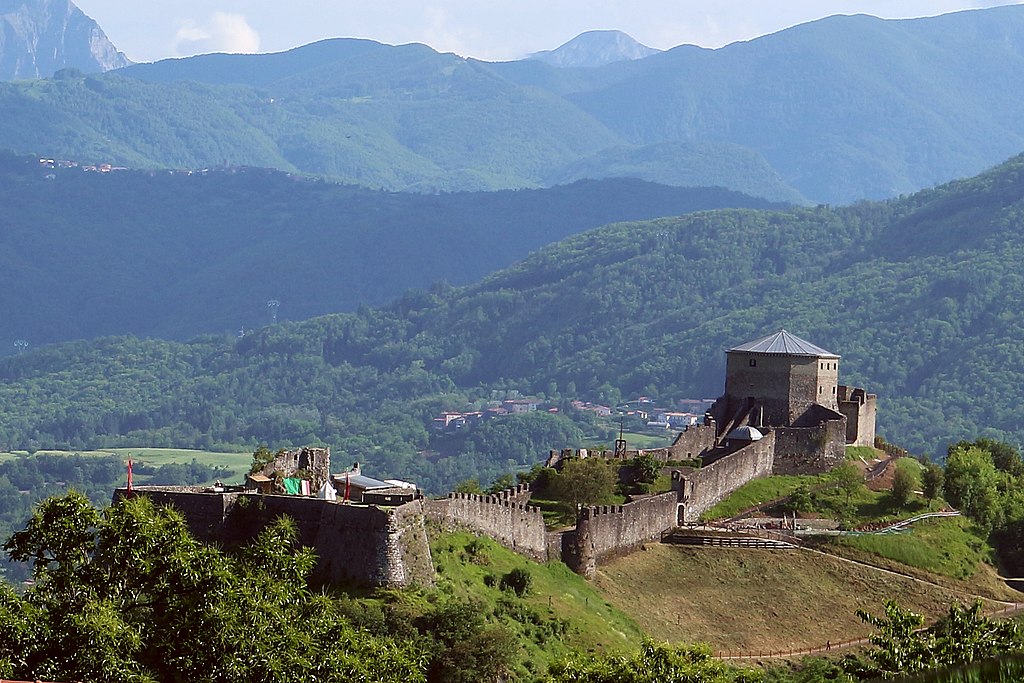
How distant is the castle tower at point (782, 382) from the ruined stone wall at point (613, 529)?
15396 millimetres

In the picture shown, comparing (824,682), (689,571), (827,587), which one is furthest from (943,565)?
(824,682)

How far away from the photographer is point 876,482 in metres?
88.7

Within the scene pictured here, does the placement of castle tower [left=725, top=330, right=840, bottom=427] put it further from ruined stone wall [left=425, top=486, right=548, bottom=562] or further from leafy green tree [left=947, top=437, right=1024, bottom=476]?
ruined stone wall [left=425, top=486, right=548, bottom=562]

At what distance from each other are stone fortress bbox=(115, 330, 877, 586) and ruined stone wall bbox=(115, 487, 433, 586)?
0.03m

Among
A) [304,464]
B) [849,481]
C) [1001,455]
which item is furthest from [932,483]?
[304,464]

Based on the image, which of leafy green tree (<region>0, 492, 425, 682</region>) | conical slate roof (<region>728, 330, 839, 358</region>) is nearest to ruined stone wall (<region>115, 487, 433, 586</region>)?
leafy green tree (<region>0, 492, 425, 682</region>)

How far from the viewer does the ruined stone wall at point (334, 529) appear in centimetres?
5528

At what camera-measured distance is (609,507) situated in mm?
73688

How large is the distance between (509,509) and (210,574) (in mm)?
20912

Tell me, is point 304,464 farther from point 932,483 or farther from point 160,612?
point 932,483

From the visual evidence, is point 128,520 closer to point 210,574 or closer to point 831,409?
point 210,574

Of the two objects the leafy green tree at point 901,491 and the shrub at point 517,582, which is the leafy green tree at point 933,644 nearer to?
the shrub at point 517,582

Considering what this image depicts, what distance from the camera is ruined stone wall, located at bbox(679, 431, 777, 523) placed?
81.4 meters

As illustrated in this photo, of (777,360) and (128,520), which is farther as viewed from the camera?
(777,360)
